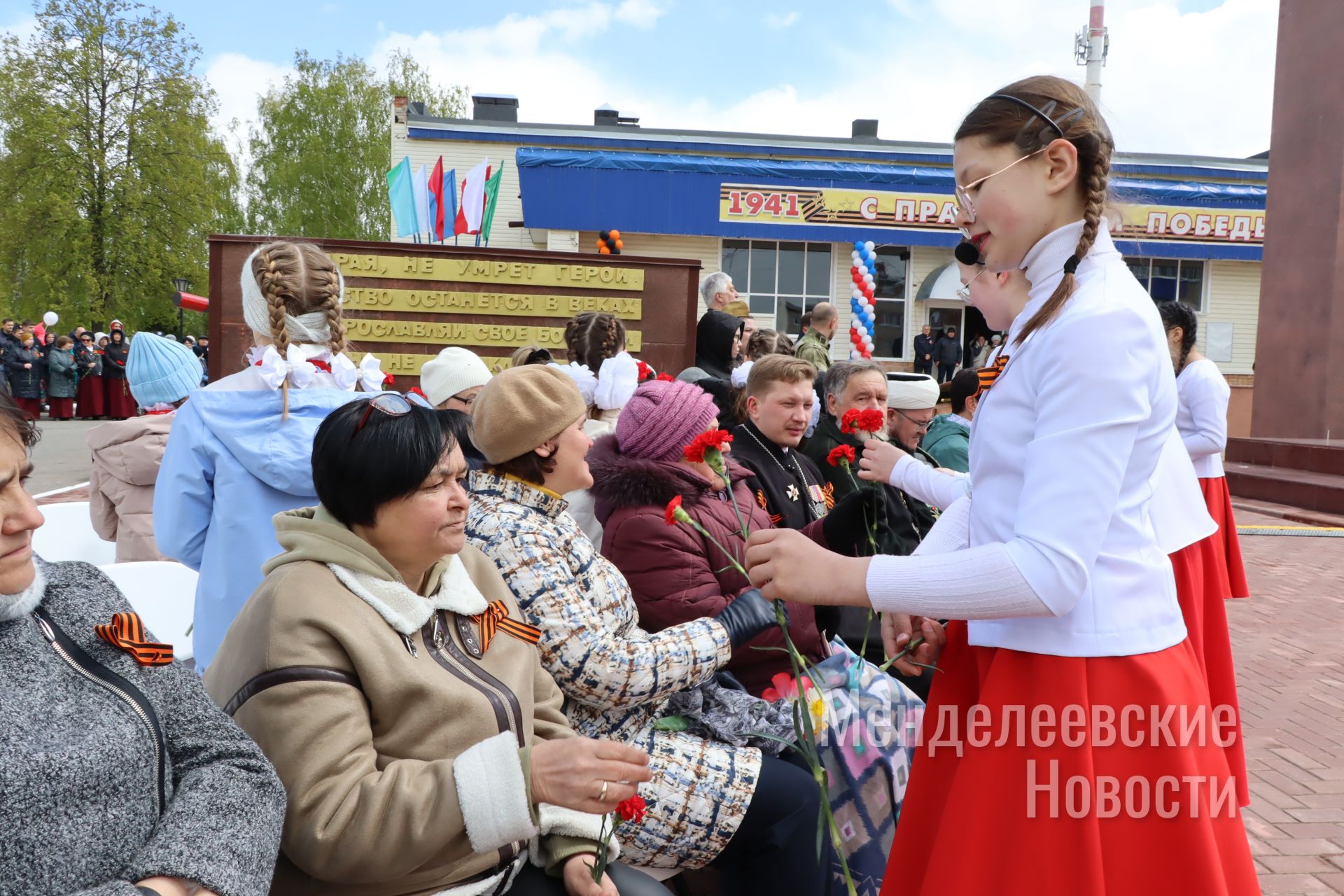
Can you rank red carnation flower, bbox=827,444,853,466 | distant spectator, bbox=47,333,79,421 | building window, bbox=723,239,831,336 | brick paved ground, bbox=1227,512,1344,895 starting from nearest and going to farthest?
red carnation flower, bbox=827,444,853,466
brick paved ground, bbox=1227,512,1344,895
distant spectator, bbox=47,333,79,421
building window, bbox=723,239,831,336

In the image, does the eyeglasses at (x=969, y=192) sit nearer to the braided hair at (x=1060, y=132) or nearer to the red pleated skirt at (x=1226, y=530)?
the braided hair at (x=1060, y=132)

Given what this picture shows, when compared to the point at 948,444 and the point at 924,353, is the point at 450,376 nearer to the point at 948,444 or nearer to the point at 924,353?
the point at 948,444

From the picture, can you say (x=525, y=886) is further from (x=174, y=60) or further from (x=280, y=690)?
(x=174, y=60)

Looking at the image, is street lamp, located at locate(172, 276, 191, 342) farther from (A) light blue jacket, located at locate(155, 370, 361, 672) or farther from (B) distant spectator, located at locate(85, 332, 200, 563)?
(A) light blue jacket, located at locate(155, 370, 361, 672)

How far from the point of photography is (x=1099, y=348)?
1365 millimetres

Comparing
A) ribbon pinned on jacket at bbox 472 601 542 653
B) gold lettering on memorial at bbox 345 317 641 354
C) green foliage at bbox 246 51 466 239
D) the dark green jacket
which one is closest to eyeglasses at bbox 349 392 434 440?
ribbon pinned on jacket at bbox 472 601 542 653

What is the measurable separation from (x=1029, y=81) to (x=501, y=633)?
1.42m

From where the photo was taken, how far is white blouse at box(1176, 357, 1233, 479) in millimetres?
5172

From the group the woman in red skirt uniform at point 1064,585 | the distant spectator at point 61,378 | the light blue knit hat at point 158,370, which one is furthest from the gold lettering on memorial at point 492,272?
the distant spectator at point 61,378

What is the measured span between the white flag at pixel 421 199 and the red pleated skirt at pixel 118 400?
964 cm

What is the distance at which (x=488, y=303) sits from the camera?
10055mm

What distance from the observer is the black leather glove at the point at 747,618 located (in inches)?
107

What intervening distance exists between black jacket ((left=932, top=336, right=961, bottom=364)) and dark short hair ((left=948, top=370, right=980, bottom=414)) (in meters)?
16.4

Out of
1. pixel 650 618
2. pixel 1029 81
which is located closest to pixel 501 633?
pixel 650 618
